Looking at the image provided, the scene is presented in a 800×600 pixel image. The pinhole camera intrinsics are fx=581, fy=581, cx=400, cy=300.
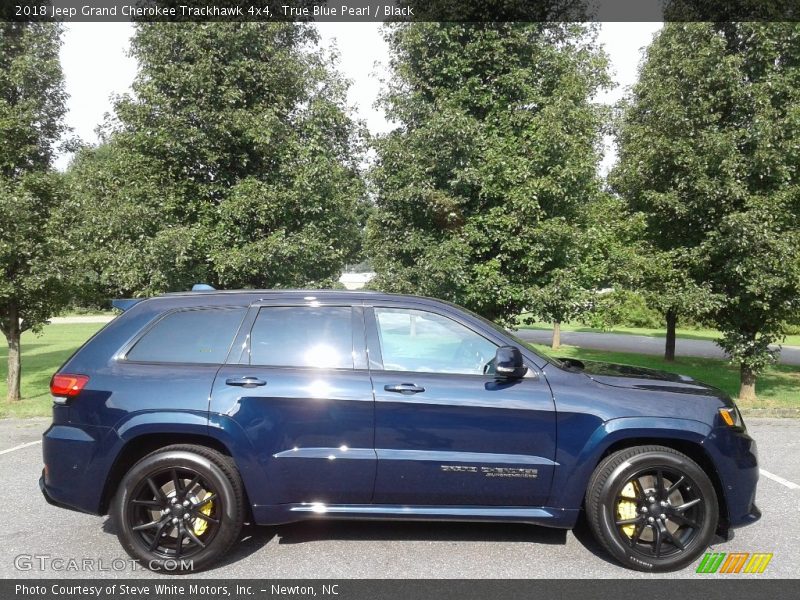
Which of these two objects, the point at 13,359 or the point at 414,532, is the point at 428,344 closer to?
the point at 414,532

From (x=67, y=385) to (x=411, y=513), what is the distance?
93.6 inches

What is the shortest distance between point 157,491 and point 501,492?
2.18 m

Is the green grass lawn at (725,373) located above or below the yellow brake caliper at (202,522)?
below

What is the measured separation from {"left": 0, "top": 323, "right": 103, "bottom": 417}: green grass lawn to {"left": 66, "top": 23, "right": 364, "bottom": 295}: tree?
2969 millimetres

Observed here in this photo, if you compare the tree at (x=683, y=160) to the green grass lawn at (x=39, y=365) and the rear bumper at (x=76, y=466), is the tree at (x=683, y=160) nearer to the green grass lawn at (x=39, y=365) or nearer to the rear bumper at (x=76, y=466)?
the rear bumper at (x=76, y=466)

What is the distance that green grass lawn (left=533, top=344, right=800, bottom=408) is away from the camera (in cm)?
1023

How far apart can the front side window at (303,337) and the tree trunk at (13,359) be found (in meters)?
9.17

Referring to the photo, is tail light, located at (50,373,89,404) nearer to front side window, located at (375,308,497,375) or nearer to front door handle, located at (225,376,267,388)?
front door handle, located at (225,376,267,388)

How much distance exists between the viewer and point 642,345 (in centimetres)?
2119

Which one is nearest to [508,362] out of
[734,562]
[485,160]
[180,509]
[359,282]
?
[734,562]

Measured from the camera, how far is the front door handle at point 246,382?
3.72m
